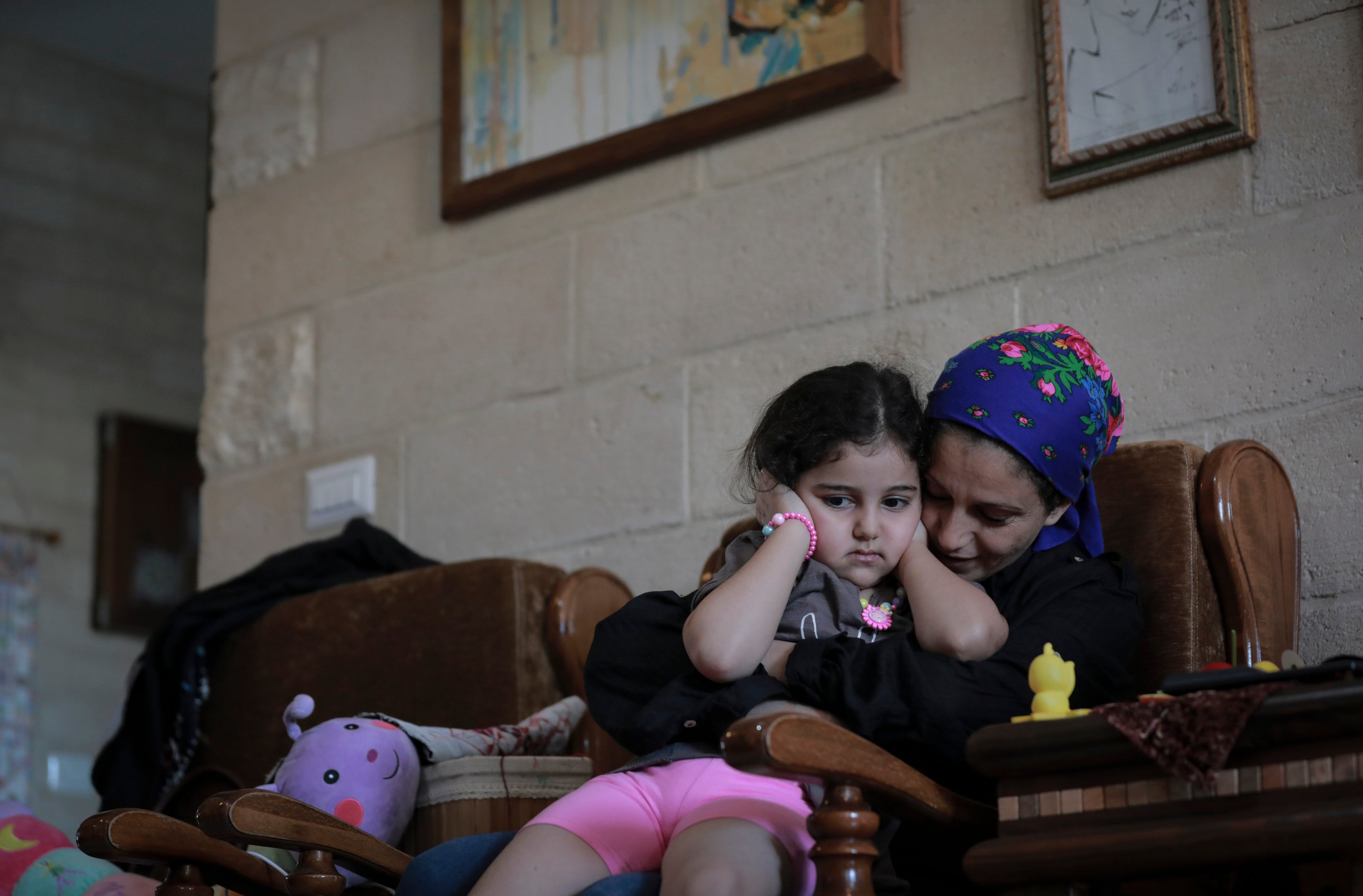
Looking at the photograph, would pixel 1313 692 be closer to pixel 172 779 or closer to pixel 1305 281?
pixel 1305 281

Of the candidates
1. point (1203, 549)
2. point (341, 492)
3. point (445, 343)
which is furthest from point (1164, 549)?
point (341, 492)

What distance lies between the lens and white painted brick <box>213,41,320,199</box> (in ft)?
11.5

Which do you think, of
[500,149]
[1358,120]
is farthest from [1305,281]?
[500,149]

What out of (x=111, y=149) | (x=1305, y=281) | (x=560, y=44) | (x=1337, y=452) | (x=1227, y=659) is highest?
(x=111, y=149)

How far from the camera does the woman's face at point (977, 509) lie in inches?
70.6

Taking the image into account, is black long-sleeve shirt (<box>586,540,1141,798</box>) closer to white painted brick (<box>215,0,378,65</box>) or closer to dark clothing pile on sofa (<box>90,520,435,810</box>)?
dark clothing pile on sofa (<box>90,520,435,810</box>)

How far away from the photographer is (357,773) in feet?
6.77

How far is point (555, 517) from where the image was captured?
2.91 meters

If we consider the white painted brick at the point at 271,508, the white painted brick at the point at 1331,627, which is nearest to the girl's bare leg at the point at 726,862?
the white painted brick at the point at 1331,627

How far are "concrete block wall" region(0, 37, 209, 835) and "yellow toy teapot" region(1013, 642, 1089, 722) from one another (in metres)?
4.42

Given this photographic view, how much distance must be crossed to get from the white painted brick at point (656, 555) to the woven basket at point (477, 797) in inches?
23.8

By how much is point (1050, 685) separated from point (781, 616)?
40 cm

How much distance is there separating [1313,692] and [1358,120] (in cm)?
124

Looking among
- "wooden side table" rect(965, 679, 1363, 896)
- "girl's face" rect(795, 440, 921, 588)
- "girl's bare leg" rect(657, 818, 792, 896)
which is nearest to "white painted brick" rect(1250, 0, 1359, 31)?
"girl's face" rect(795, 440, 921, 588)
